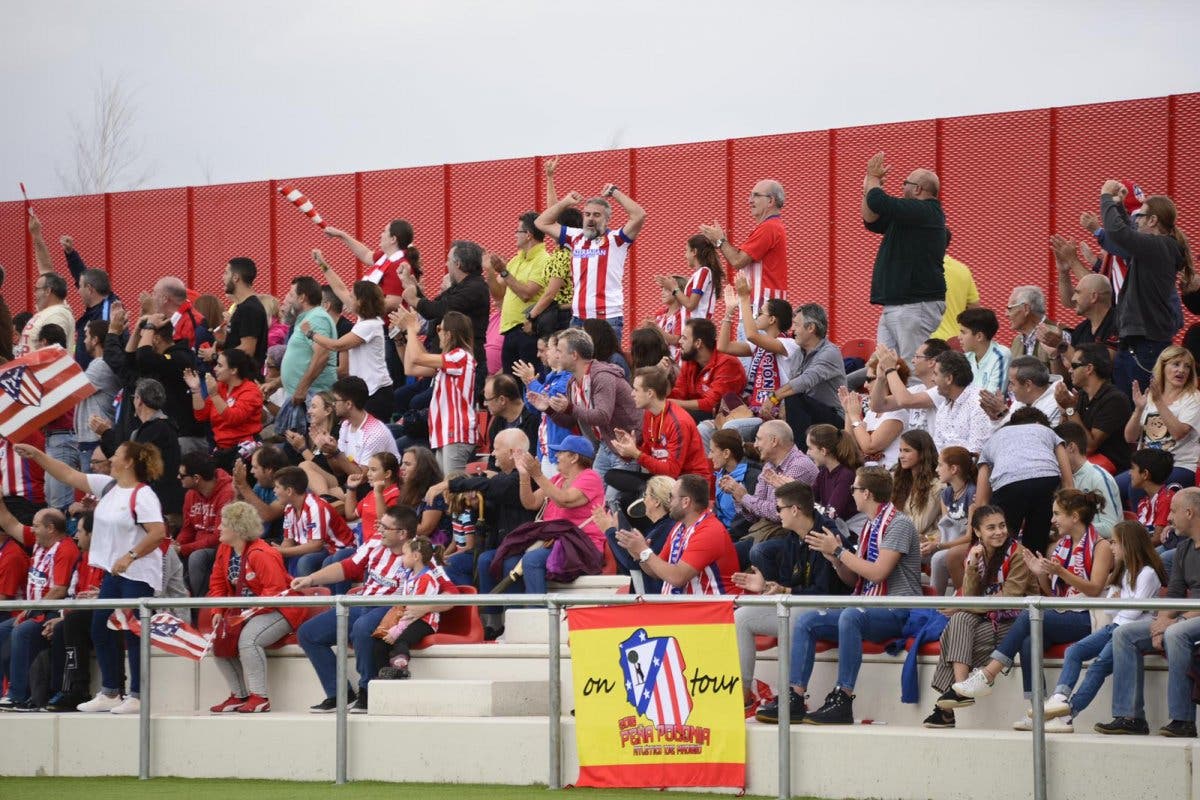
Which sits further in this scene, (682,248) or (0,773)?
(682,248)

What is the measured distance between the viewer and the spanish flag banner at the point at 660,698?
9.82 metres

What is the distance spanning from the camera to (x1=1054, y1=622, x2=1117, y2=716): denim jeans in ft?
30.2

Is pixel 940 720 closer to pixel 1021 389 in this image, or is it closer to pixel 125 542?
pixel 1021 389

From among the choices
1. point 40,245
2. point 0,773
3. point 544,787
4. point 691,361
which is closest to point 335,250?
point 40,245

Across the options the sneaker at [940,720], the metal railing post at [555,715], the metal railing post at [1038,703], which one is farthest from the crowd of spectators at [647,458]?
the metal railing post at [555,715]

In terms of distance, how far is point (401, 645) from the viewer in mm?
11562

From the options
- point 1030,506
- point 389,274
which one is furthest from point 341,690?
point 389,274

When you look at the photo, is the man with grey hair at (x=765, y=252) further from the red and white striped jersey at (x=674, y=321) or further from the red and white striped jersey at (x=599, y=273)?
the red and white striped jersey at (x=599, y=273)

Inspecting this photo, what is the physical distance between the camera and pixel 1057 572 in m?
9.50

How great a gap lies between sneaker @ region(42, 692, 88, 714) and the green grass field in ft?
2.30

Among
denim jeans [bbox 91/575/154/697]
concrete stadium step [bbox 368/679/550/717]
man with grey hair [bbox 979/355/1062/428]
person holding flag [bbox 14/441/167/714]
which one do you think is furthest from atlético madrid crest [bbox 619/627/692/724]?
person holding flag [bbox 14/441/167/714]

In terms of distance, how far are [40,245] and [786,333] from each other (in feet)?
28.9

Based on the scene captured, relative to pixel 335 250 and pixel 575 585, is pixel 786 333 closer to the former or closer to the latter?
pixel 575 585

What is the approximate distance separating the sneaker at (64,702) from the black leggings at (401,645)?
2497mm
